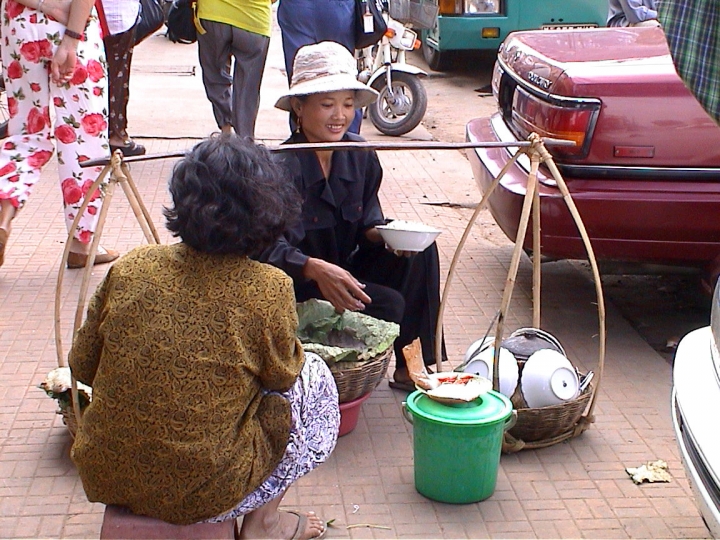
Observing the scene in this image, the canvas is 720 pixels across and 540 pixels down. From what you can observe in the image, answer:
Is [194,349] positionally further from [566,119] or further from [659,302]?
[659,302]

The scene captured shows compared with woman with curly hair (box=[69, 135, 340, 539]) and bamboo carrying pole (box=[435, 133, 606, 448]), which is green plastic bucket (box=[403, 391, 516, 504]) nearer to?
bamboo carrying pole (box=[435, 133, 606, 448])

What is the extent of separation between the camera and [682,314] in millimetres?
4637

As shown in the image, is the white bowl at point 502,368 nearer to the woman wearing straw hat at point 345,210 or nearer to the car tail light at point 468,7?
the woman wearing straw hat at point 345,210

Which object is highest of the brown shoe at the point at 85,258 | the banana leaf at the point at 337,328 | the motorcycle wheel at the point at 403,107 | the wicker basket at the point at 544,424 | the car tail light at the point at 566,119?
the car tail light at the point at 566,119

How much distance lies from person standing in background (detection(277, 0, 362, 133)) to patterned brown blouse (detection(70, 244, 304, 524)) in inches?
157

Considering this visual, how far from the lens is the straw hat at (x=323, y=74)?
3.30 metres

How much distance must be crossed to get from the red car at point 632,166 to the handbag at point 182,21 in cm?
322

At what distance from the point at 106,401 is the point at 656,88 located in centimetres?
261

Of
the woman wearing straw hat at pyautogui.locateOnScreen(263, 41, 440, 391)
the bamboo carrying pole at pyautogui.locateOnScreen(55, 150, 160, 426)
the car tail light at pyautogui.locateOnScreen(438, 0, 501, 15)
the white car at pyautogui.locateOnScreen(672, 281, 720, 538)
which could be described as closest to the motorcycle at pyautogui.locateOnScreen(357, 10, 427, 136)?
the car tail light at pyautogui.locateOnScreen(438, 0, 501, 15)

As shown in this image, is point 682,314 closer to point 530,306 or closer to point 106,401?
point 530,306

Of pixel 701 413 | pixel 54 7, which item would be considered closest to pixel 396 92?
pixel 54 7

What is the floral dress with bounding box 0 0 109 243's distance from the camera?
14.3 ft

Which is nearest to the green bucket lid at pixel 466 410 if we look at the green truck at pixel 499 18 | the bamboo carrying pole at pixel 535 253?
the bamboo carrying pole at pixel 535 253

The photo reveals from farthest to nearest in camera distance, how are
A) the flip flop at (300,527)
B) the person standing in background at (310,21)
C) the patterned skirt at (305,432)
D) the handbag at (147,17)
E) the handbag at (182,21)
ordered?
the handbag at (147,17), the handbag at (182,21), the person standing in background at (310,21), the flip flop at (300,527), the patterned skirt at (305,432)
